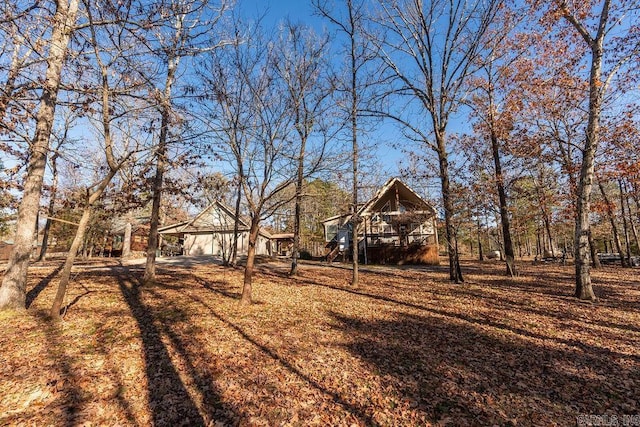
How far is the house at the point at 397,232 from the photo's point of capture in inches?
906

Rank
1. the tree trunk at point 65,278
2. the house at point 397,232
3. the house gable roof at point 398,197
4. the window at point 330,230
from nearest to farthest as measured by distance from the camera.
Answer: the tree trunk at point 65,278, the house at point 397,232, the house gable roof at point 398,197, the window at point 330,230

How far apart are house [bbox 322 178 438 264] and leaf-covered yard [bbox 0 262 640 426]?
47.5ft

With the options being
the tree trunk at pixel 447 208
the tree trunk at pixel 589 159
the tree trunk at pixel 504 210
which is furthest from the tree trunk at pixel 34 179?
the tree trunk at pixel 504 210

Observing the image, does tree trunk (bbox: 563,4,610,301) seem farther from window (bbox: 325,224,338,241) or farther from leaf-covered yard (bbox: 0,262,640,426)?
window (bbox: 325,224,338,241)

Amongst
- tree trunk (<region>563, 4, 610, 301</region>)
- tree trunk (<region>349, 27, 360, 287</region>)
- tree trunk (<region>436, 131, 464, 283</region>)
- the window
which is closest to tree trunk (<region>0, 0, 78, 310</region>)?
tree trunk (<region>349, 27, 360, 287</region>)

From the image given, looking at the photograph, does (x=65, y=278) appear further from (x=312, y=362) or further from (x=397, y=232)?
(x=397, y=232)

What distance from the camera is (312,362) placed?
4734 mm

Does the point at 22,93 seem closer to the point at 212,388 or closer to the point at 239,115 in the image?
the point at 239,115

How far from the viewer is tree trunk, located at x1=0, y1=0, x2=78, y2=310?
6.11m

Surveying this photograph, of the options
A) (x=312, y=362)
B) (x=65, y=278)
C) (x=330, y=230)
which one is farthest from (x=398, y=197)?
(x=65, y=278)

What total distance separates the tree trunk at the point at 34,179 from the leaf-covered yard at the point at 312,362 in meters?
0.66

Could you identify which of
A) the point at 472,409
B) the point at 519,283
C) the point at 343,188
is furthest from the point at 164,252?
the point at 472,409

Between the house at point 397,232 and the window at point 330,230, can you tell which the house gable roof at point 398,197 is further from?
the window at point 330,230

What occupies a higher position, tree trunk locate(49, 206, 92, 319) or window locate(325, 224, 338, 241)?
window locate(325, 224, 338, 241)
